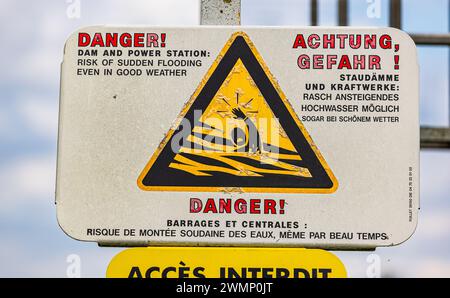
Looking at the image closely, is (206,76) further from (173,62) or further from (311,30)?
(311,30)

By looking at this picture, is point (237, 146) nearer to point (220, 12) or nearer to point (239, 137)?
point (239, 137)

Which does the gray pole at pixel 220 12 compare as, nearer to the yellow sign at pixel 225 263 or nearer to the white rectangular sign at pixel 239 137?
the white rectangular sign at pixel 239 137

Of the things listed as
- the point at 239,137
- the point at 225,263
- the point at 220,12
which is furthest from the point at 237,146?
the point at 220,12

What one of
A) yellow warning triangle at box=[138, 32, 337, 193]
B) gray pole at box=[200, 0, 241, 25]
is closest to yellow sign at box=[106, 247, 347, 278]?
yellow warning triangle at box=[138, 32, 337, 193]

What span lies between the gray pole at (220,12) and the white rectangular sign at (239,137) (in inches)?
3.0

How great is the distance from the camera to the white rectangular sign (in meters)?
1.98

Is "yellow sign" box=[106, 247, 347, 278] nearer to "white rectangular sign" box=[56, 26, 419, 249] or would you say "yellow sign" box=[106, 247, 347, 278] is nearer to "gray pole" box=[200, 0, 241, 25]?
"white rectangular sign" box=[56, 26, 419, 249]

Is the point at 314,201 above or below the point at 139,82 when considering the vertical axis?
below

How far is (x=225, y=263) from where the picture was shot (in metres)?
1.96
